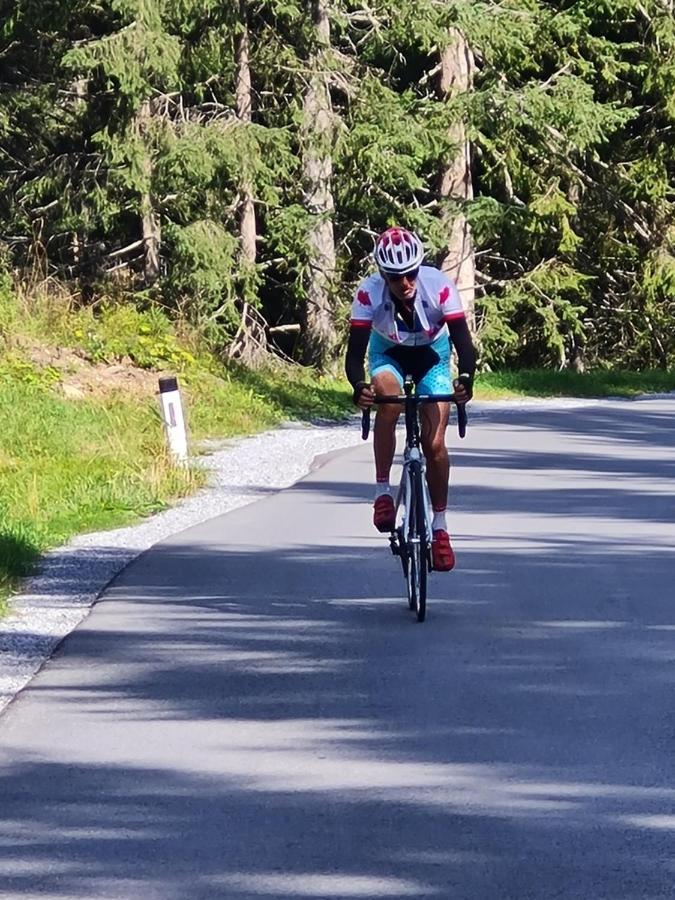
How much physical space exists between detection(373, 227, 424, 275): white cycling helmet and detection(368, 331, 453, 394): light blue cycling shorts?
0.68m

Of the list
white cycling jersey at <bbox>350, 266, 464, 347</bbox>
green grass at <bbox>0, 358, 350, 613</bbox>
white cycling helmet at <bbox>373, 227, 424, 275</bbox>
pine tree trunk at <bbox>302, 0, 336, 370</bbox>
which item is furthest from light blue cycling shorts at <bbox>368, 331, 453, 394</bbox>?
pine tree trunk at <bbox>302, 0, 336, 370</bbox>

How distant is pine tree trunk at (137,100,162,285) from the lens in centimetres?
3145

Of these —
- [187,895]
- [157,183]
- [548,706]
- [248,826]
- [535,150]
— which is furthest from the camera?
[535,150]

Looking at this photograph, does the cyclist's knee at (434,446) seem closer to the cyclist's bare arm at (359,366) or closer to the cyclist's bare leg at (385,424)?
the cyclist's bare leg at (385,424)

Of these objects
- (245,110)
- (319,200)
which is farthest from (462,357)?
(319,200)

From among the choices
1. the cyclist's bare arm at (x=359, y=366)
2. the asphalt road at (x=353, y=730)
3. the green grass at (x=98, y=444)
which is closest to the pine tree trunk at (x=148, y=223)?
the green grass at (x=98, y=444)

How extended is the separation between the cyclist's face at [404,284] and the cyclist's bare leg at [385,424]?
0.51m

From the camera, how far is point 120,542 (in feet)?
45.7

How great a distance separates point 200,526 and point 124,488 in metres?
1.78

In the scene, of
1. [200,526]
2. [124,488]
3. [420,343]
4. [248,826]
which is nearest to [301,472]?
[124,488]

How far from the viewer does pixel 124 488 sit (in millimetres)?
16312

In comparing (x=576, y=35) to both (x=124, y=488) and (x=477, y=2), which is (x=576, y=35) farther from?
(x=124, y=488)

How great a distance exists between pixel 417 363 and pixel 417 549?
39.8 inches

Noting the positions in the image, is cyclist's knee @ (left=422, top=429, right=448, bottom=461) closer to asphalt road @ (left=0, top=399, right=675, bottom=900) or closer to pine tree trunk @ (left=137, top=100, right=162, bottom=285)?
asphalt road @ (left=0, top=399, right=675, bottom=900)
